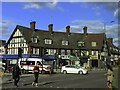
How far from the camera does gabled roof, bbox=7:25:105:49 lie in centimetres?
8268

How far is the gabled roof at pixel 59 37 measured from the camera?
8268cm

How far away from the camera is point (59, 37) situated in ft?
299

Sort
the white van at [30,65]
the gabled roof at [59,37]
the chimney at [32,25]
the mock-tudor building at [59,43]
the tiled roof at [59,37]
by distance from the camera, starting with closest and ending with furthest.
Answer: the white van at [30,65]
the mock-tudor building at [59,43]
the gabled roof at [59,37]
the tiled roof at [59,37]
the chimney at [32,25]

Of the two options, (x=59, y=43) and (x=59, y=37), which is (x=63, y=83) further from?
(x=59, y=37)

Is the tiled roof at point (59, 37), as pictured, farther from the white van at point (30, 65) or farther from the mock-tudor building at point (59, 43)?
the white van at point (30, 65)

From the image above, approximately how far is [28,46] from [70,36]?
18.3 meters

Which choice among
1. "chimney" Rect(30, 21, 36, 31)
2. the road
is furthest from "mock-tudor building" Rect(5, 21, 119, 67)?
the road

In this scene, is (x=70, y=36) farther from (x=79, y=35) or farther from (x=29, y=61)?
(x=29, y=61)

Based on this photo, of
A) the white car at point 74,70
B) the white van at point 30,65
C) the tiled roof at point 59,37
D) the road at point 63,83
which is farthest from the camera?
the tiled roof at point 59,37

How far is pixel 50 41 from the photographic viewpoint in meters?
87.4

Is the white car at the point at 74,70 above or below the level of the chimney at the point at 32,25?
below

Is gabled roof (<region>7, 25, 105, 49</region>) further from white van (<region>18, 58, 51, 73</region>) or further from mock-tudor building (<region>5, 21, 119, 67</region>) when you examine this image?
white van (<region>18, 58, 51, 73</region>)

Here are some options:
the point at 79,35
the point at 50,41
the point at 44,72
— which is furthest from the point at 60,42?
the point at 44,72

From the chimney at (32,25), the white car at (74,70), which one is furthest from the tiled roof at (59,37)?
the white car at (74,70)
